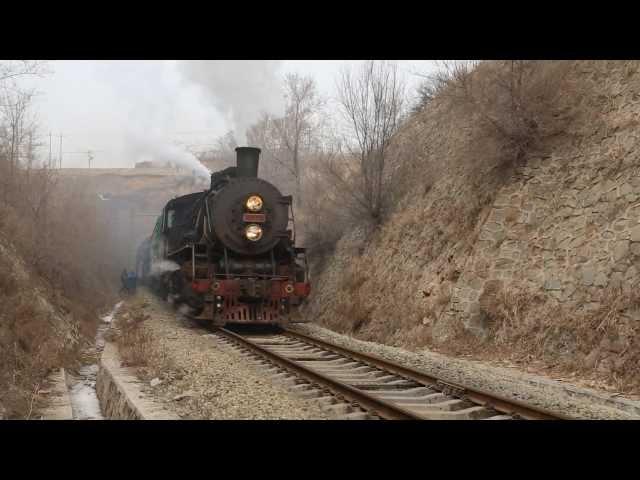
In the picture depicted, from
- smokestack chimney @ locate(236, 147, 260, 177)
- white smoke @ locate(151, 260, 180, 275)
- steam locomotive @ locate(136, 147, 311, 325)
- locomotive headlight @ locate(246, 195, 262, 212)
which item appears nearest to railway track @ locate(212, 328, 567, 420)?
steam locomotive @ locate(136, 147, 311, 325)

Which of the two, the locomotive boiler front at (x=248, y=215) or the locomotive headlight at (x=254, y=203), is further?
the locomotive headlight at (x=254, y=203)

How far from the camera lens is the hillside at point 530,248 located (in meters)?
8.91

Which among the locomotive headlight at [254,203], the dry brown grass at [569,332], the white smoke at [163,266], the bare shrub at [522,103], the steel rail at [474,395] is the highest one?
the bare shrub at [522,103]

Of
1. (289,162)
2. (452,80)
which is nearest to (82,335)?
(452,80)

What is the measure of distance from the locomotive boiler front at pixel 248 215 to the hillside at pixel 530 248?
114 inches

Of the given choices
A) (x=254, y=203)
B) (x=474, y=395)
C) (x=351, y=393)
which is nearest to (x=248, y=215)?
(x=254, y=203)

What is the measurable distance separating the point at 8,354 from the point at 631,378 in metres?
9.00

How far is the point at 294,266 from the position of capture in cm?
1385

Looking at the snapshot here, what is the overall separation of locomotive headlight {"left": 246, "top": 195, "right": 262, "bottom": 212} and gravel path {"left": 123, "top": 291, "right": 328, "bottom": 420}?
347 centimetres

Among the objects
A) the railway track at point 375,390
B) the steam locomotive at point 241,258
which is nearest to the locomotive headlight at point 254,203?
the steam locomotive at point 241,258

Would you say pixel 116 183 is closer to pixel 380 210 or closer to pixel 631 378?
pixel 380 210

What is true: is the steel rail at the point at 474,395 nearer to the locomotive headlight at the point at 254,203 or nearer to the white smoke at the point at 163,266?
the locomotive headlight at the point at 254,203

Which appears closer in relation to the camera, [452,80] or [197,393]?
[197,393]

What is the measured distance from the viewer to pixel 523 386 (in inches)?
310
